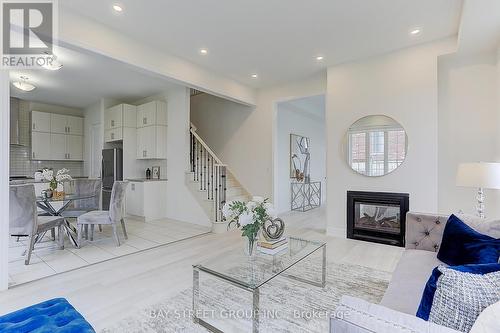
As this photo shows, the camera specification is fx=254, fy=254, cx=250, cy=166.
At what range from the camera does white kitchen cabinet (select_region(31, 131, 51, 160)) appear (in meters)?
6.44

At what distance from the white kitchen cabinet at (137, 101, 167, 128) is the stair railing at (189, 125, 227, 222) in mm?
765

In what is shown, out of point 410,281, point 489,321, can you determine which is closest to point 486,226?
point 410,281

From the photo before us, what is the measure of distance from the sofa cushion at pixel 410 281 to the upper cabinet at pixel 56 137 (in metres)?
8.07

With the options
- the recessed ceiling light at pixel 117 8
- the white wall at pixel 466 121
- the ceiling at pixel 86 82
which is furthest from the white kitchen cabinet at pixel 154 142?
the white wall at pixel 466 121

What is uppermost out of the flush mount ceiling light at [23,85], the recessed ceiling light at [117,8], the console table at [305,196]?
the recessed ceiling light at [117,8]

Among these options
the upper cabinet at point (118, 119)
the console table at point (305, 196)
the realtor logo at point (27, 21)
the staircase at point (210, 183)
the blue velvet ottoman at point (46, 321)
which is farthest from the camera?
the console table at point (305, 196)

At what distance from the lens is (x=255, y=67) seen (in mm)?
4582

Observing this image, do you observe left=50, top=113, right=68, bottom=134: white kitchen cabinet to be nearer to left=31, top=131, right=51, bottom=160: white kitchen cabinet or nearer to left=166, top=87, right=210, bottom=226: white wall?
left=31, top=131, right=51, bottom=160: white kitchen cabinet

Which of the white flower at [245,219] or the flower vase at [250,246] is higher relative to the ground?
the white flower at [245,219]

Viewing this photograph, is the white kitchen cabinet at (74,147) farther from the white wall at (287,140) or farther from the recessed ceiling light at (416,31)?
the recessed ceiling light at (416,31)

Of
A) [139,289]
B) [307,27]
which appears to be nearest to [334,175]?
[307,27]

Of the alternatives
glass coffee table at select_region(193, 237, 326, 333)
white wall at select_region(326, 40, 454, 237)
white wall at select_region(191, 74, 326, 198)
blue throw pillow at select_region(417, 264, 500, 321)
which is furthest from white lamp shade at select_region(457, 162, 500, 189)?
white wall at select_region(191, 74, 326, 198)

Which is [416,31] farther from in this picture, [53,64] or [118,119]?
[118,119]

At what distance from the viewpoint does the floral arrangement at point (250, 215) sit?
6.88 ft
